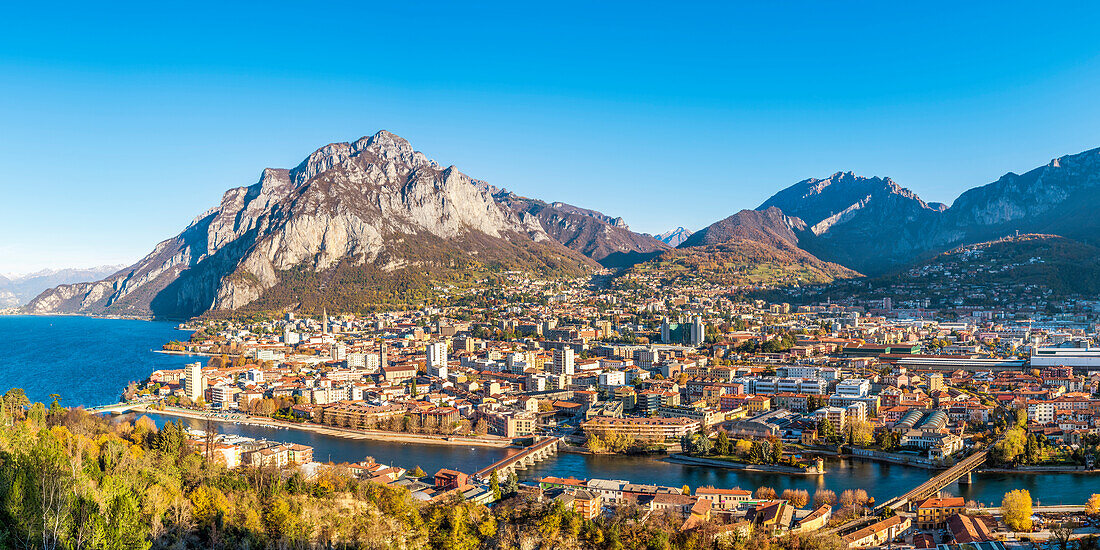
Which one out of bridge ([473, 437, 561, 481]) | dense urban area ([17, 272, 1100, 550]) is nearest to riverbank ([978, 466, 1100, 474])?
dense urban area ([17, 272, 1100, 550])

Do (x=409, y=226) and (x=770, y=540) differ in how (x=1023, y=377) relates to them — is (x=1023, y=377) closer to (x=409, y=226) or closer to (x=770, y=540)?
(x=770, y=540)

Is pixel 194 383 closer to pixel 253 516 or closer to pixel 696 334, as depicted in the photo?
pixel 253 516

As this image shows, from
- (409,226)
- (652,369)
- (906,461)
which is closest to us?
(906,461)

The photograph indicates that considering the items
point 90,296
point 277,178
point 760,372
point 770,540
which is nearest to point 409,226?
point 277,178

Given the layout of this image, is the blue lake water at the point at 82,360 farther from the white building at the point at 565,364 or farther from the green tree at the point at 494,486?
the green tree at the point at 494,486

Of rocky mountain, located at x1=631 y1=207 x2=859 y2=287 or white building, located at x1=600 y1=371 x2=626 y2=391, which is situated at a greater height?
rocky mountain, located at x1=631 y1=207 x2=859 y2=287

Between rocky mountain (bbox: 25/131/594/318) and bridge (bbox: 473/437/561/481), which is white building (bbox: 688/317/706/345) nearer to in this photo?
bridge (bbox: 473/437/561/481)

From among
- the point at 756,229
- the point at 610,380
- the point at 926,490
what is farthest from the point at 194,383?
the point at 756,229
